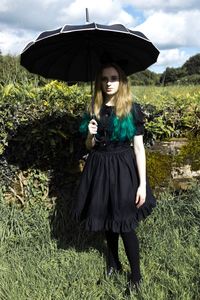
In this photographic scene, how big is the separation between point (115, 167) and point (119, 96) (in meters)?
0.52

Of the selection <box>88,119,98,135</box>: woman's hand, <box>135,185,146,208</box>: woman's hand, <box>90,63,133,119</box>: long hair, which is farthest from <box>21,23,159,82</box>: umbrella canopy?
<box>135,185,146,208</box>: woman's hand

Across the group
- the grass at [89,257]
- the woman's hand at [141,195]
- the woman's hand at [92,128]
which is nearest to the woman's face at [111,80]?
the woman's hand at [92,128]

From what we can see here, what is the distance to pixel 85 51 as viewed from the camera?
3242mm

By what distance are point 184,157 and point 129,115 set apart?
4.00 feet

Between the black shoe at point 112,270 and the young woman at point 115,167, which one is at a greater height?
the young woman at point 115,167

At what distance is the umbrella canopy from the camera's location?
2729 mm

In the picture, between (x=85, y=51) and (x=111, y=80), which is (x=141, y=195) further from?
(x=85, y=51)

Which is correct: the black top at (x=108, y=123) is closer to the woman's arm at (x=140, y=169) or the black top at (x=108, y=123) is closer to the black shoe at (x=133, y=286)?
the woman's arm at (x=140, y=169)

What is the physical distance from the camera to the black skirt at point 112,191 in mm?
2990

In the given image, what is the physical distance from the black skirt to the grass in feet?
1.57

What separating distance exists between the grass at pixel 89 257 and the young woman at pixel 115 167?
0.25 metres

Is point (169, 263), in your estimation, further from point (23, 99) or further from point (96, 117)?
point (23, 99)

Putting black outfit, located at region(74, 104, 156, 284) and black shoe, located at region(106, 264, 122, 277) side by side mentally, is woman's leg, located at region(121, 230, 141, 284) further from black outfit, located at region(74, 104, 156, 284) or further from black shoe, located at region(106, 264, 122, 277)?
black shoe, located at region(106, 264, 122, 277)

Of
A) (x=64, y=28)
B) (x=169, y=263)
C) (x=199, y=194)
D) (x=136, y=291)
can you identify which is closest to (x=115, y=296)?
(x=136, y=291)
